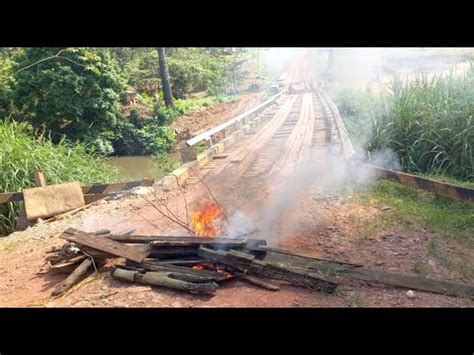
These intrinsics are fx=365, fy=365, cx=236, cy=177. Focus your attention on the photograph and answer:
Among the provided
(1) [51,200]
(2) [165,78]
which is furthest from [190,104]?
(1) [51,200]

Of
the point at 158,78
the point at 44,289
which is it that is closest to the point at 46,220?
the point at 44,289

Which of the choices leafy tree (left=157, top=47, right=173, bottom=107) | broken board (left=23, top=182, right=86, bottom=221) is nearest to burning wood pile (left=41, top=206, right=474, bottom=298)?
broken board (left=23, top=182, right=86, bottom=221)

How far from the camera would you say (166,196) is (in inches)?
206

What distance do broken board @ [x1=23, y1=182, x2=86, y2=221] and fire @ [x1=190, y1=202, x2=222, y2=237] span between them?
188 cm

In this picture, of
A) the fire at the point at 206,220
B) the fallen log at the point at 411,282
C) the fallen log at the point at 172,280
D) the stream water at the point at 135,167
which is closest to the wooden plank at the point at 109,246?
the fallen log at the point at 172,280

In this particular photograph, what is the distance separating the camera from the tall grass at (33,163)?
5.75m

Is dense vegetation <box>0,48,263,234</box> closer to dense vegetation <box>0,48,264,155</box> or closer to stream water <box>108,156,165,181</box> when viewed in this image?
dense vegetation <box>0,48,264,155</box>

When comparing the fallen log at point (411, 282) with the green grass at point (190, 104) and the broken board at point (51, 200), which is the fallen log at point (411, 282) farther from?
the green grass at point (190, 104)

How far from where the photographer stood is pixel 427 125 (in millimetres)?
5070

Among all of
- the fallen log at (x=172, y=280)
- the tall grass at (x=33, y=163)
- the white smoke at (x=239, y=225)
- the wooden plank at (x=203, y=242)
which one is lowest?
the white smoke at (x=239, y=225)

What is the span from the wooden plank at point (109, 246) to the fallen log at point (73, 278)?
0.16 m

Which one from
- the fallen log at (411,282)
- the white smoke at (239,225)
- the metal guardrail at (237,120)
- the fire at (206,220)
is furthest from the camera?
the metal guardrail at (237,120)
